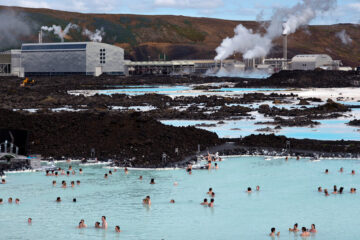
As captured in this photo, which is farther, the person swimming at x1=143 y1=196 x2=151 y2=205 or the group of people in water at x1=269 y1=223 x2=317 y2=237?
the person swimming at x1=143 y1=196 x2=151 y2=205

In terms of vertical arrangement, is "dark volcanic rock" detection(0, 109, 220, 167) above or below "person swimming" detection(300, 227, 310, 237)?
above

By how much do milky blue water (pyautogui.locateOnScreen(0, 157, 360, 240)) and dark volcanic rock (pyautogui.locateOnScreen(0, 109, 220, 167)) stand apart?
449 centimetres

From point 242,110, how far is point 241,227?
67.4 metres

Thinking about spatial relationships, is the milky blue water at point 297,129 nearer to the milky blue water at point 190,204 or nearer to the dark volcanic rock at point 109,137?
the dark volcanic rock at point 109,137

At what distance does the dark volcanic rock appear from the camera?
189 ft

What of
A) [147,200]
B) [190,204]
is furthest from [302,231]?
[147,200]

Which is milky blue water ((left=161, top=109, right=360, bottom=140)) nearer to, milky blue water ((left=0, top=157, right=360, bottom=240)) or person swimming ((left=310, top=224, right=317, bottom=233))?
milky blue water ((left=0, top=157, right=360, bottom=240))

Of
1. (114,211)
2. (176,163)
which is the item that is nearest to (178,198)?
(114,211)

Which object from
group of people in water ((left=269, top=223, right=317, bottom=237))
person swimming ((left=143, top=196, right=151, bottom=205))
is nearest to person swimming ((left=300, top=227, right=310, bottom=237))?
group of people in water ((left=269, top=223, right=317, bottom=237))

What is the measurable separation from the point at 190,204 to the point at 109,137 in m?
20.8

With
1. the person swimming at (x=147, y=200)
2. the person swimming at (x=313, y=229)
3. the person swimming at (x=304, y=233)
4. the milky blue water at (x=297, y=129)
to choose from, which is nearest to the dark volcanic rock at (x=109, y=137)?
the person swimming at (x=147, y=200)

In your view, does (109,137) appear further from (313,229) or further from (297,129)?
(313,229)

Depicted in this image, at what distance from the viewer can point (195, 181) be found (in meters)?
Result: 49.0

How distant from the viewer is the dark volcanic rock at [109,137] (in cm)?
5766
